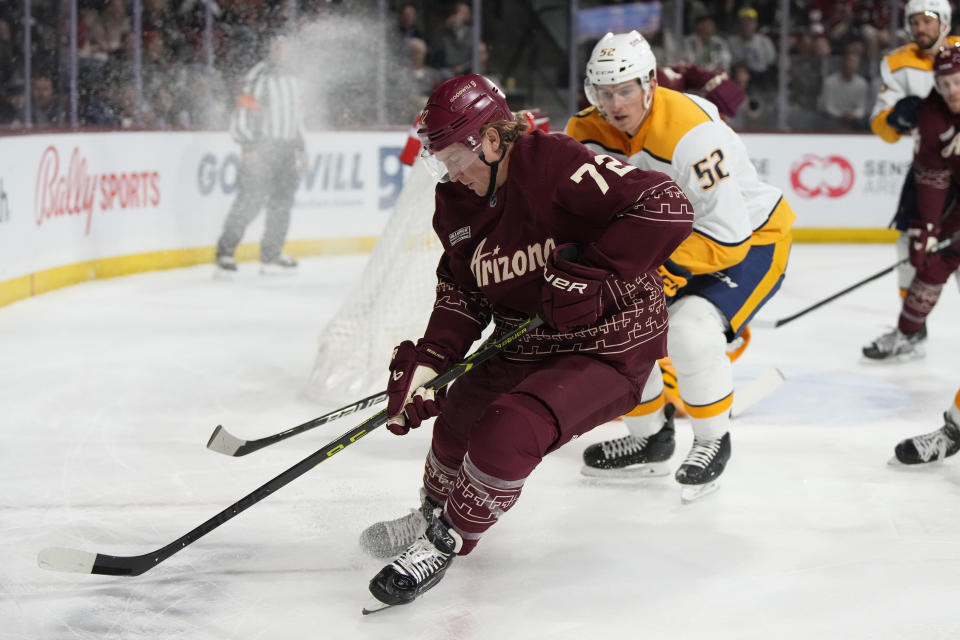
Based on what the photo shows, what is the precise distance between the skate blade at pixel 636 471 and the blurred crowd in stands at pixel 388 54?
3.76 metres

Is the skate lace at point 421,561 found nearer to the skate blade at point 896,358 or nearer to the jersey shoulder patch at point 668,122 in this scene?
the jersey shoulder patch at point 668,122

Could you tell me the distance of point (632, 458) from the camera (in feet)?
9.45

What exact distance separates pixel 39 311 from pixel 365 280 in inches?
78.0

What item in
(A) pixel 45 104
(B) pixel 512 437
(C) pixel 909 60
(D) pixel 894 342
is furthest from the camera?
(A) pixel 45 104

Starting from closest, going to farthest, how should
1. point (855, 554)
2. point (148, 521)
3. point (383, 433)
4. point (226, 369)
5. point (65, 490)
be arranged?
point (855, 554), point (148, 521), point (65, 490), point (383, 433), point (226, 369)

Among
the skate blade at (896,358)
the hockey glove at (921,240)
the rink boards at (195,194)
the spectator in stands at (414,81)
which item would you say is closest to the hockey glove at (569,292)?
the hockey glove at (921,240)

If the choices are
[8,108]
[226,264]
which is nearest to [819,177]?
[226,264]

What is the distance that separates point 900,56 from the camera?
4855mm

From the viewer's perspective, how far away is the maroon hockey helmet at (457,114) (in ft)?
6.43

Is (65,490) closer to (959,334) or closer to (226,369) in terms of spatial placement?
(226,369)

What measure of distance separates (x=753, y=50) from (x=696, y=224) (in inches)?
254

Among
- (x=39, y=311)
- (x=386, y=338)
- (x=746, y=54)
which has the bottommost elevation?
(x=39, y=311)

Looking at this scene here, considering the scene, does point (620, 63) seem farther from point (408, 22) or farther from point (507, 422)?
point (408, 22)

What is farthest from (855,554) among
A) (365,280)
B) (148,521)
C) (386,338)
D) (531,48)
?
(531,48)
